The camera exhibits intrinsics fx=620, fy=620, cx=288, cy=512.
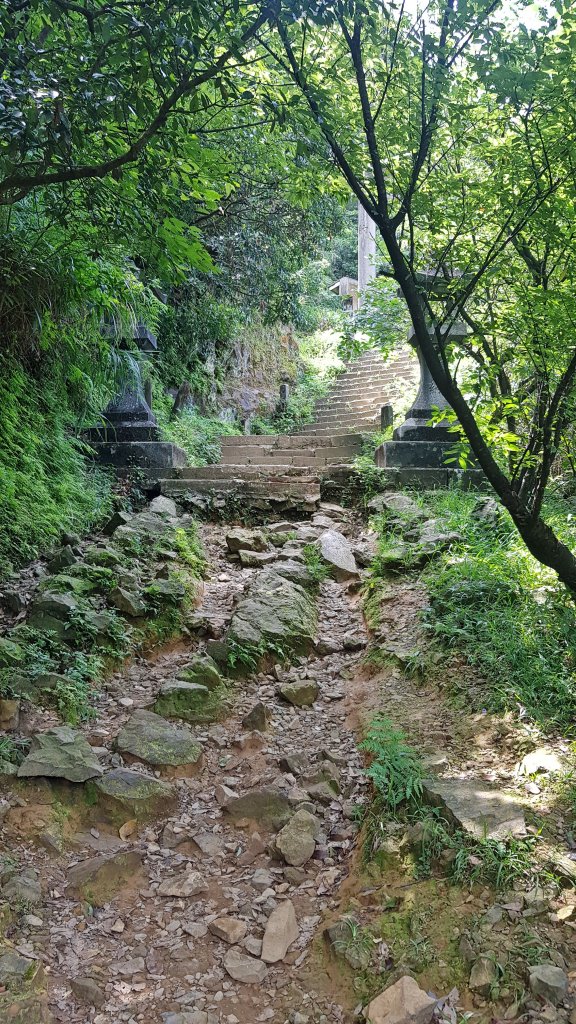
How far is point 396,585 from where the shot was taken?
5086mm

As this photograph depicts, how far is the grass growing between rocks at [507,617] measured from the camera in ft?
10.5

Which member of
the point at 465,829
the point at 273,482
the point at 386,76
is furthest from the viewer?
the point at 273,482

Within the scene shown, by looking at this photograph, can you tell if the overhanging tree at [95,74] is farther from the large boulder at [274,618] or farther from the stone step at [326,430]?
the stone step at [326,430]

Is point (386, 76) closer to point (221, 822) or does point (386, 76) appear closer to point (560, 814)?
point (560, 814)

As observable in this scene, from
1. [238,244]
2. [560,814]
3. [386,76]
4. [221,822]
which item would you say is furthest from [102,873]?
[238,244]

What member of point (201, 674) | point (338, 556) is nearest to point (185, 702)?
point (201, 674)

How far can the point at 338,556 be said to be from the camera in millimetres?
5883

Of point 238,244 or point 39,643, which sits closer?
point 39,643

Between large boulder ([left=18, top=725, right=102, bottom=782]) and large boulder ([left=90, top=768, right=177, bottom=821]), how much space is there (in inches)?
3.2

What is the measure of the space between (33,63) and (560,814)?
3.85 metres

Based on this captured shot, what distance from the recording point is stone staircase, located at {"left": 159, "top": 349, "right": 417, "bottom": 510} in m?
7.49

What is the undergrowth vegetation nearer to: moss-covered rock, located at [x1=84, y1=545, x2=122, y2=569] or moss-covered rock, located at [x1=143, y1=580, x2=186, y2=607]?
moss-covered rock, located at [x1=143, y1=580, x2=186, y2=607]

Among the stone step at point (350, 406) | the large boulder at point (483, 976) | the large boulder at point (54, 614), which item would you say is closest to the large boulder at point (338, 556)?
the large boulder at point (54, 614)

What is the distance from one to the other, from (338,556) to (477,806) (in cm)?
347
